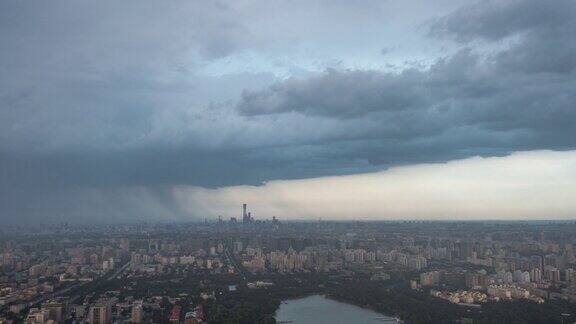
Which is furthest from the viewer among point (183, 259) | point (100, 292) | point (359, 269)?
point (183, 259)

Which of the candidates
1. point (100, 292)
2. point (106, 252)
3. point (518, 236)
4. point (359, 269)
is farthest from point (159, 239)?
point (518, 236)

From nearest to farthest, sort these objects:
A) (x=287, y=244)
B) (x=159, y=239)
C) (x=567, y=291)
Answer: (x=567, y=291), (x=287, y=244), (x=159, y=239)

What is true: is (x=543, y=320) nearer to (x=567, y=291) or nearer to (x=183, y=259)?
(x=567, y=291)

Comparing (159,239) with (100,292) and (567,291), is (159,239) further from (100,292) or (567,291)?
(567,291)

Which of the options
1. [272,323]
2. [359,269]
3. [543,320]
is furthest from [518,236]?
[272,323]

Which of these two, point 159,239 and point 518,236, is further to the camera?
point 159,239

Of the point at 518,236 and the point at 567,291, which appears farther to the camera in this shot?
the point at 518,236
